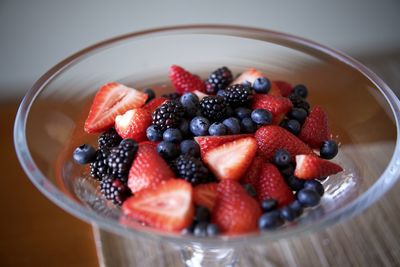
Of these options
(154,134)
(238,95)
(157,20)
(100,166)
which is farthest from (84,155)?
(157,20)

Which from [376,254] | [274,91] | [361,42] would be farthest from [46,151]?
[361,42]

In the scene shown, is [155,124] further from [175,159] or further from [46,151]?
[46,151]

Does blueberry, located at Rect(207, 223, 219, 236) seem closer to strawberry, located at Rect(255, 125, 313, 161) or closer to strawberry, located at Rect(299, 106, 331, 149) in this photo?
strawberry, located at Rect(255, 125, 313, 161)

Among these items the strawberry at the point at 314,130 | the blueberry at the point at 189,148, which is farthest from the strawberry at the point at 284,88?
the blueberry at the point at 189,148

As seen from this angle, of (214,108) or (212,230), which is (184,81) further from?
(212,230)

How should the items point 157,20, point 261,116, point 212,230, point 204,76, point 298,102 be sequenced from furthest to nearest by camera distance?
1. point 157,20
2. point 204,76
3. point 298,102
4. point 261,116
5. point 212,230

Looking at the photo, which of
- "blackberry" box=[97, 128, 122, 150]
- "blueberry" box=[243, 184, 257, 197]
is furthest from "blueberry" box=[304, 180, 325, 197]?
"blackberry" box=[97, 128, 122, 150]

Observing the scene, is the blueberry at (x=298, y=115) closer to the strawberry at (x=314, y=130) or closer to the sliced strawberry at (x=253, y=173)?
the strawberry at (x=314, y=130)
